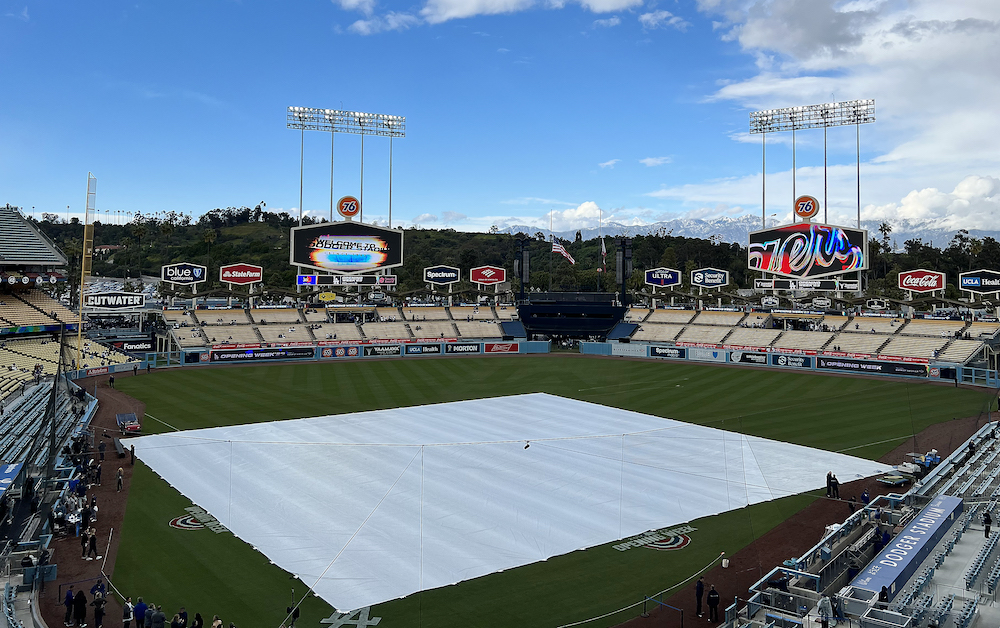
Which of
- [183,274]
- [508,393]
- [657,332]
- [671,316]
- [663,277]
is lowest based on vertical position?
[508,393]

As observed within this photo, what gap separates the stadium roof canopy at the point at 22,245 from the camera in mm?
57781

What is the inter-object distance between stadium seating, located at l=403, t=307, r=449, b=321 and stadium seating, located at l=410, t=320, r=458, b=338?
1.30 meters

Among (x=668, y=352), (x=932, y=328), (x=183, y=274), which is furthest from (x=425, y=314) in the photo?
(x=932, y=328)

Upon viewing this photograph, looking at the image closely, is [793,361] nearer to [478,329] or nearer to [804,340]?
[804,340]

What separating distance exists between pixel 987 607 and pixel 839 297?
67.0 m

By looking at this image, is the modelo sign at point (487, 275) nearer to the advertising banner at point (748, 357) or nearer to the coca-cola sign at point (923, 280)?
the advertising banner at point (748, 357)

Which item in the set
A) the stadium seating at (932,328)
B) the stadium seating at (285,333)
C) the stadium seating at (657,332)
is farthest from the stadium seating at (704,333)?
the stadium seating at (285,333)

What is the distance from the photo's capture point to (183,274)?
6975cm

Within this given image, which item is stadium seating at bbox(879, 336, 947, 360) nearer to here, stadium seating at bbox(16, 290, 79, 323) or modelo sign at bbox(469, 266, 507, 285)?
modelo sign at bbox(469, 266, 507, 285)

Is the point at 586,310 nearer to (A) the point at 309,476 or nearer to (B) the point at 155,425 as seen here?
(B) the point at 155,425

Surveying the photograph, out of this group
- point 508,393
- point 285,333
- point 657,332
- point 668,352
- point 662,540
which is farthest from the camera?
point 657,332

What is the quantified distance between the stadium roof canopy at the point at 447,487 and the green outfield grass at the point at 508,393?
88cm

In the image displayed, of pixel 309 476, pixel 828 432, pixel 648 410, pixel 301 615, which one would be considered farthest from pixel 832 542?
pixel 648 410

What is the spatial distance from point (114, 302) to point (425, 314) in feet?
106
